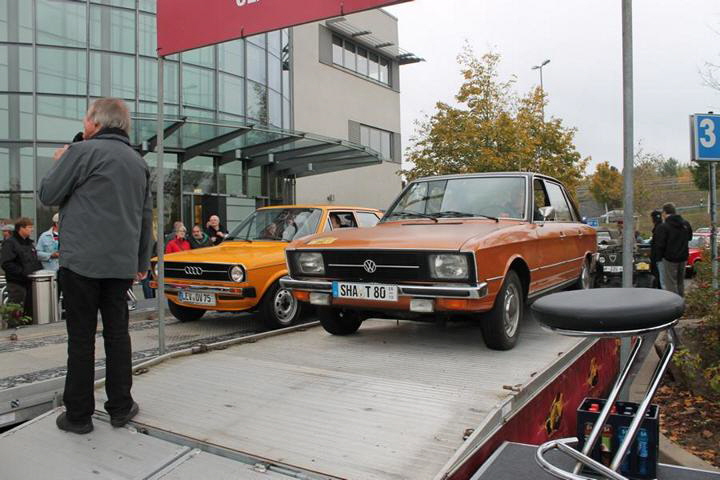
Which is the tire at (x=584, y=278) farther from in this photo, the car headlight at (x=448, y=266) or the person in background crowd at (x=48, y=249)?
the person in background crowd at (x=48, y=249)

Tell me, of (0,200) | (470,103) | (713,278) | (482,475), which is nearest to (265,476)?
(482,475)

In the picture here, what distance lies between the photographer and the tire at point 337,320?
506 centimetres

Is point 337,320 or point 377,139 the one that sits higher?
point 377,139

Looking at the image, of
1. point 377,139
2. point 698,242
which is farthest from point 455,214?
point 377,139

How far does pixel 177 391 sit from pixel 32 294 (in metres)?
5.90

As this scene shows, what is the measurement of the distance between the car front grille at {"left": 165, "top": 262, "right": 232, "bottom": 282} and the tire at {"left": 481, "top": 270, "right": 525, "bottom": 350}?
3190 millimetres

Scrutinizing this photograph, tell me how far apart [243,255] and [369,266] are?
2.59 meters

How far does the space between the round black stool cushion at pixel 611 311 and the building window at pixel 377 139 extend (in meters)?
23.6

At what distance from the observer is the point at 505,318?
4457mm

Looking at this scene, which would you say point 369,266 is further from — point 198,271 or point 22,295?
point 22,295

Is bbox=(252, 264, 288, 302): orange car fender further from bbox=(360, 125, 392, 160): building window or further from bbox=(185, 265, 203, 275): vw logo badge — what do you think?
bbox=(360, 125, 392, 160): building window

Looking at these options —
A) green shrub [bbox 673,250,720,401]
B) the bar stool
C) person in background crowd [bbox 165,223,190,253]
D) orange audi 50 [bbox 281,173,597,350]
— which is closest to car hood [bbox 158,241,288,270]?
orange audi 50 [bbox 281,173,597,350]

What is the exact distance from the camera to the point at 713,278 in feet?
17.5

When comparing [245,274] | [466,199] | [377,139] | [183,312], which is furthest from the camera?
[377,139]
